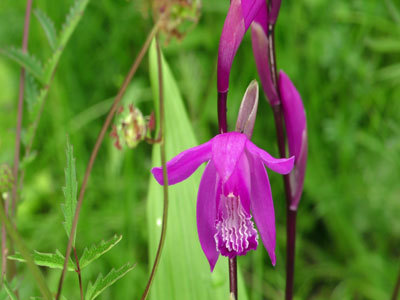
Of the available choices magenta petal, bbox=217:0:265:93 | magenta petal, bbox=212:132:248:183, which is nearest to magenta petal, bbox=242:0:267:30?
magenta petal, bbox=217:0:265:93

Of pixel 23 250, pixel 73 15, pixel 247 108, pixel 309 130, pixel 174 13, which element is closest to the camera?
pixel 23 250

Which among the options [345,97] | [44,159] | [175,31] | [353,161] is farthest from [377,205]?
A: [175,31]

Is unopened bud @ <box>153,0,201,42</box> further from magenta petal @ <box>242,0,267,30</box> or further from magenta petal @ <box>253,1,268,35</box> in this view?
magenta petal @ <box>253,1,268,35</box>

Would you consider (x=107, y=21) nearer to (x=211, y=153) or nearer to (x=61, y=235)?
(x=61, y=235)

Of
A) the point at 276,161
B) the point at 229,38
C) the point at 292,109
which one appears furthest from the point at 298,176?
the point at 229,38

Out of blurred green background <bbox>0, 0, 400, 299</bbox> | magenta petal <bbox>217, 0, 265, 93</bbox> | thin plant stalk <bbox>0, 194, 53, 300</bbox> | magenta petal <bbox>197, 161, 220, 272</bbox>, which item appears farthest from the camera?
blurred green background <bbox>0, 0, 400, 299</bbox>

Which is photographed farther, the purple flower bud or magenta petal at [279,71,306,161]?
magenta petal at [279,71,306,161]

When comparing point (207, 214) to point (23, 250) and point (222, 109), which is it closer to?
point (222, 109)
